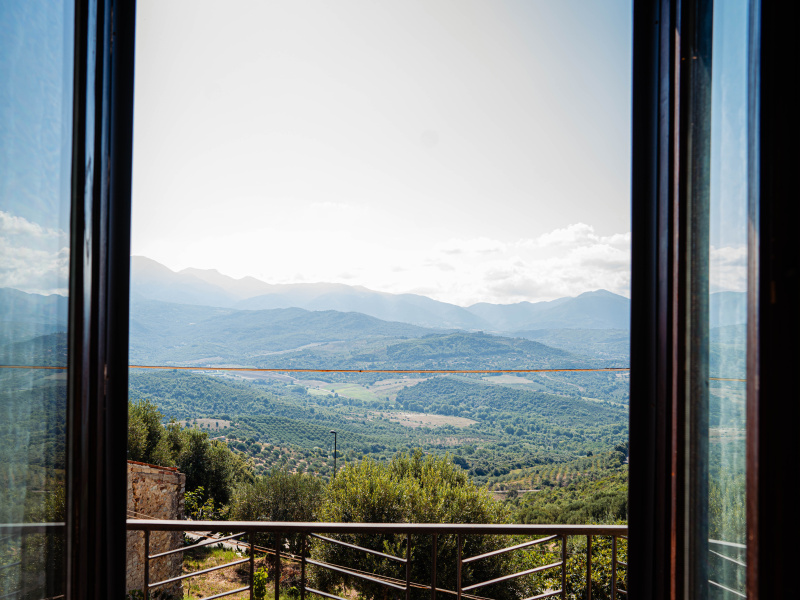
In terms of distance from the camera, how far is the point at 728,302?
0.62 meters

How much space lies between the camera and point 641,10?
75cm

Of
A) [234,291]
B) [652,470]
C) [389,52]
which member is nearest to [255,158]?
[389,52]

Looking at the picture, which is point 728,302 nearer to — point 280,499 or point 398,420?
point 280,499

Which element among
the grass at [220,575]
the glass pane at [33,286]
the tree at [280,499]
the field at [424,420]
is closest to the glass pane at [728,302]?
the glass pane at [33,286]

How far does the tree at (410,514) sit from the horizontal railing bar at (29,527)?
22.9ft

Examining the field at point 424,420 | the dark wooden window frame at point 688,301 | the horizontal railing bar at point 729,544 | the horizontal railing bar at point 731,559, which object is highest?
the dark wooden window frame at point 688,301

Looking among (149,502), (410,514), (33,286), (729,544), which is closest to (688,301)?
(729,544)

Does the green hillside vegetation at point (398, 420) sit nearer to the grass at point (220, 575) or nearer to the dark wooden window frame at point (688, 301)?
the grass at point (220, 575)

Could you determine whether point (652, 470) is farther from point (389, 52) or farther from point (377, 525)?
point (389, 52)

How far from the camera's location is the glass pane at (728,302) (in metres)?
0.59

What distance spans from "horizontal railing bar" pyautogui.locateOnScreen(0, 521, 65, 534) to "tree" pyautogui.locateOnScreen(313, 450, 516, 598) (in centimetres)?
698

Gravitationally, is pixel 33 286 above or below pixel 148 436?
above

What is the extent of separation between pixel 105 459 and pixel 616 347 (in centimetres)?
1770

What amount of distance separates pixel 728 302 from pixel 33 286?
40.0 inches
